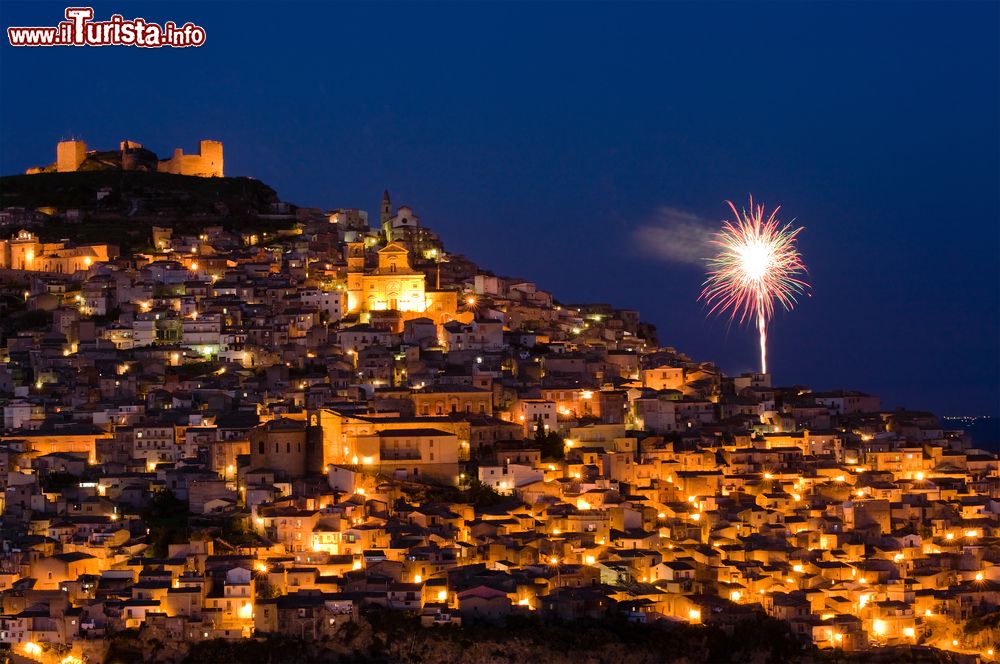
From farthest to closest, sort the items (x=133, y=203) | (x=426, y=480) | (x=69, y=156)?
(x=69, y=156), (x=133, y=203), (x=426, y=480)

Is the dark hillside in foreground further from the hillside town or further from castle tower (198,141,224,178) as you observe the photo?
the hillside town

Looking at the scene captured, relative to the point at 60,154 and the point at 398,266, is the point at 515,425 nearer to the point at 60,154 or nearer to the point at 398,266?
the point at 398,266

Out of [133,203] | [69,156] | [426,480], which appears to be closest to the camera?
[426,480]

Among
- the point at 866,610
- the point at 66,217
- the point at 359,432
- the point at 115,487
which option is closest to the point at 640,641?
the point at 866,610

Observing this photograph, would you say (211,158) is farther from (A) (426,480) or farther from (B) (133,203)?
(A) (426,480)

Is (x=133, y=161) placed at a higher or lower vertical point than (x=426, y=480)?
higher

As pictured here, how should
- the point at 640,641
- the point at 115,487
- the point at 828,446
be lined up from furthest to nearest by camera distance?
1. the point at 828,446
2. the point at 115,487
3. the point at 640,641

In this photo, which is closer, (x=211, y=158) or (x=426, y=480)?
(x=426, y=480)

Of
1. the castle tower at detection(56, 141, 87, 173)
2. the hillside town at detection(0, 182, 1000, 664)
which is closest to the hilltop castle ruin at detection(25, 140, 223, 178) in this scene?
the castle tower at detection(56, 141, 87, 173)

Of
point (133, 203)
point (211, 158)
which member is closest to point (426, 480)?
point (133, 203)
